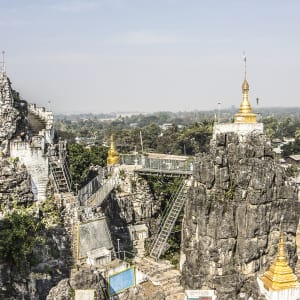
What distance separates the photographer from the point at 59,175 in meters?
20.3

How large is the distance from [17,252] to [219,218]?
9.36 metres

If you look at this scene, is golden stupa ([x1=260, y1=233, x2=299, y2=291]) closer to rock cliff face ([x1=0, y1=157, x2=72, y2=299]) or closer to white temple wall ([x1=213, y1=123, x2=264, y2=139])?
rock cliff face ([x1=0, y1=157, x2=72, y2=299])

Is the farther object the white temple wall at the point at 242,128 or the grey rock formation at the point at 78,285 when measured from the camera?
the white temple wall at the point at 242,128

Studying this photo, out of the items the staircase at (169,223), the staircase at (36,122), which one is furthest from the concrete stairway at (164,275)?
the staircase at (36,122)

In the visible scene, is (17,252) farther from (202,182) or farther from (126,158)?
(126,158)

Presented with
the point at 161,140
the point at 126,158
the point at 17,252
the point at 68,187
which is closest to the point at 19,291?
the point at 17,252

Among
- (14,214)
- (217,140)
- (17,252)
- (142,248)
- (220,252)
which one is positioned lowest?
(142,248)

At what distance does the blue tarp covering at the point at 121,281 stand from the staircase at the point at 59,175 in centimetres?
516

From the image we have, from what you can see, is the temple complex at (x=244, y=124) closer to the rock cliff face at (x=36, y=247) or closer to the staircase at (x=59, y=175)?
the staircase at (x=59, y=175)

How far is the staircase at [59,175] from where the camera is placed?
19953 millimetres

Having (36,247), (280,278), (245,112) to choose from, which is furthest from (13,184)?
(245,112)

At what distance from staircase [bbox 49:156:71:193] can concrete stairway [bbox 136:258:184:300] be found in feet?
18.4

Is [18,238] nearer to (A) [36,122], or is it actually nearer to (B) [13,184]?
(B) [13,184]

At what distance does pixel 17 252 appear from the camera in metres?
16.6
